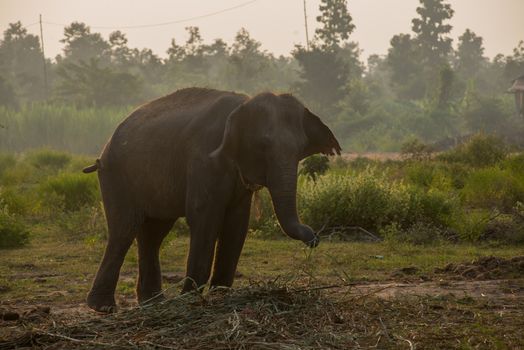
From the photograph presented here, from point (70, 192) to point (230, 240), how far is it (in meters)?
9.94

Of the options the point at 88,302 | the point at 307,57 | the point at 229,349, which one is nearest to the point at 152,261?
the point at 88,302

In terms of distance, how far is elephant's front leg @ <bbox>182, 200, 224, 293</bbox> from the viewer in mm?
6996

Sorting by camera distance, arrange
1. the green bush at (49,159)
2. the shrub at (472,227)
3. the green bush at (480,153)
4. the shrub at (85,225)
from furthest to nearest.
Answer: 1. the green bush at (49,159)
2. the green bush at (480,153)
3. the shrub at (85,225)
4. the shrub at (472,227)

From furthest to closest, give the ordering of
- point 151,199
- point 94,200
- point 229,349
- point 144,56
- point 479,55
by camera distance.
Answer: point 479,55 → point 144,56 → point 94,200 → point 151,199 → point 229,349

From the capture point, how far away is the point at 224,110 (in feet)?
24.0

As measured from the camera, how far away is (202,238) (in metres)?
7.02

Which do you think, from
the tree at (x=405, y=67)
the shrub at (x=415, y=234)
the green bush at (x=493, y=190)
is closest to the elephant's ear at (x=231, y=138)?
the shrub at (x=415, y=234)

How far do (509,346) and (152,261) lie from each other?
343cm

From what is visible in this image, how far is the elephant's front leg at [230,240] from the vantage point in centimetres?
732

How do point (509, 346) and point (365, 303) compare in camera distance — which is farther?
point (365, 303)

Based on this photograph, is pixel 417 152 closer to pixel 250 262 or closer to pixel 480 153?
pixel 480 153

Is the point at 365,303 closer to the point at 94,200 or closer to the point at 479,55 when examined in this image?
the point at 94,200

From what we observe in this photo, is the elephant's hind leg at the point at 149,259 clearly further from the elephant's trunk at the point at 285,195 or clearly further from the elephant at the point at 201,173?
the elephant's trunk at the point at 285,195

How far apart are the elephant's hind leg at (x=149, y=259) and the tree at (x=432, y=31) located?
6364 centimetres
